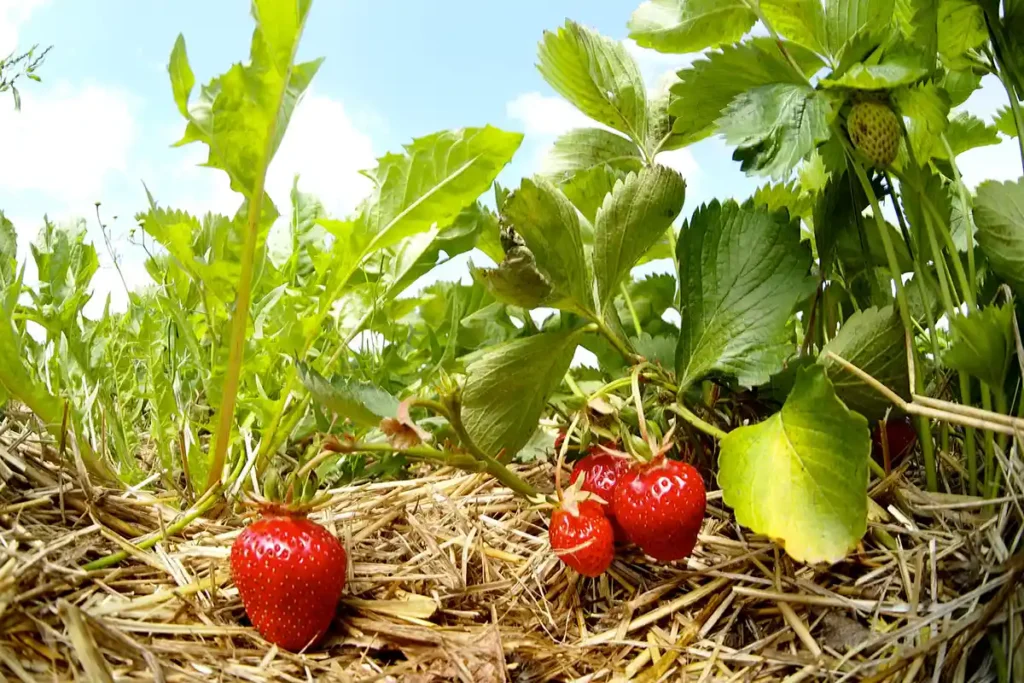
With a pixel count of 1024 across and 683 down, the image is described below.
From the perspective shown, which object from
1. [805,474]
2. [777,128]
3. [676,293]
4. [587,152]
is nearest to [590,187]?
[587,152]

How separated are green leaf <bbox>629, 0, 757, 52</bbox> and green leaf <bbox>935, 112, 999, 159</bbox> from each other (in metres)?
0.30

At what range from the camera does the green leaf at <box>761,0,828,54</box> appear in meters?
0.71

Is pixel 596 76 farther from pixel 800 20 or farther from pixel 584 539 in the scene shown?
pixel 584 539

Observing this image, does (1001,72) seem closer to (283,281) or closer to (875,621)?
(875,621)

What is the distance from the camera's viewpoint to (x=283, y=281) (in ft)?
3.76

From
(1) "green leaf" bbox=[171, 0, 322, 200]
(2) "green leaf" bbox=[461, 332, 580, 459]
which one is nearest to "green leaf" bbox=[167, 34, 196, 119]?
(1) "green leaf" bbox=[171, 0, 322, 200]

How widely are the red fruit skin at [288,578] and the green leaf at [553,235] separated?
1.04 feet

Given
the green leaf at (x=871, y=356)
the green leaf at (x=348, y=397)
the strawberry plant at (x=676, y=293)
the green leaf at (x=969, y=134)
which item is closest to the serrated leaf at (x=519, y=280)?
the strawberry plant at (x=676, y=293)

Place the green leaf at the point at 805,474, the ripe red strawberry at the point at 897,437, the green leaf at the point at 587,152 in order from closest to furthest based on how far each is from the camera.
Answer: the green leaf at the point at 805,474
the ripe red strawberry at the point at 897,437
the green leaf at the point at 587,152

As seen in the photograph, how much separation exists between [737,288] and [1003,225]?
24cm

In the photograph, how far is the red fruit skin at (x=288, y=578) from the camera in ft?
2.20

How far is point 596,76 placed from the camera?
962mm

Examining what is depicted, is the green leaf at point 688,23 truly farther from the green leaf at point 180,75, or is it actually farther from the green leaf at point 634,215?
the green leaf at point 180,75

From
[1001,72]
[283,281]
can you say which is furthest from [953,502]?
[283,281]
